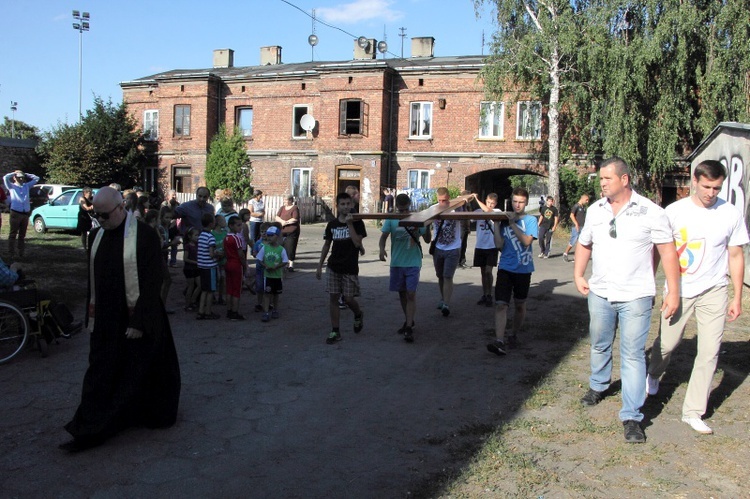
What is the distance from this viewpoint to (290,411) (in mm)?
5648

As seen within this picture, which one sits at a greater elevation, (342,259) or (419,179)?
(419,179)

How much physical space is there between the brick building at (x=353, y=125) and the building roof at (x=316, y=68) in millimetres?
72

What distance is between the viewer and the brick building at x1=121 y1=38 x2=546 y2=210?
3145 centimetres

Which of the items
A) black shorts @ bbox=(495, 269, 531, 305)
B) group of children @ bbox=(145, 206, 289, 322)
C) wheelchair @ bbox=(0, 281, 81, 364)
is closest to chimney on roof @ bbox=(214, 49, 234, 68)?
group of children @ bbox=(145, 206, 289, 322)

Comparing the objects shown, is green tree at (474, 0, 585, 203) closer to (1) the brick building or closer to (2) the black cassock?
(1) the brick building

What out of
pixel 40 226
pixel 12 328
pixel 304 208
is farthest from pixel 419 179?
pixel 12 328

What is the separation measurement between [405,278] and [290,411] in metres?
3.13

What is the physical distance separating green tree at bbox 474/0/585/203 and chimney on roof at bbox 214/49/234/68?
19085mm

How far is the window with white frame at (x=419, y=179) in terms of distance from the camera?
3272cm

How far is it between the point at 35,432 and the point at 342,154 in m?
29.1

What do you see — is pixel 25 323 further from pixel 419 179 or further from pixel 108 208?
pixel 419 179

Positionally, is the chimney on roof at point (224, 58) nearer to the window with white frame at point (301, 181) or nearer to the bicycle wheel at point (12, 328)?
the window with white frame at point (301, 181)

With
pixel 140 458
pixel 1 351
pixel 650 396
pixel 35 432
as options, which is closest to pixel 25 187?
pixel 1 351

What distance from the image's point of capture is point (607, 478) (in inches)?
171
